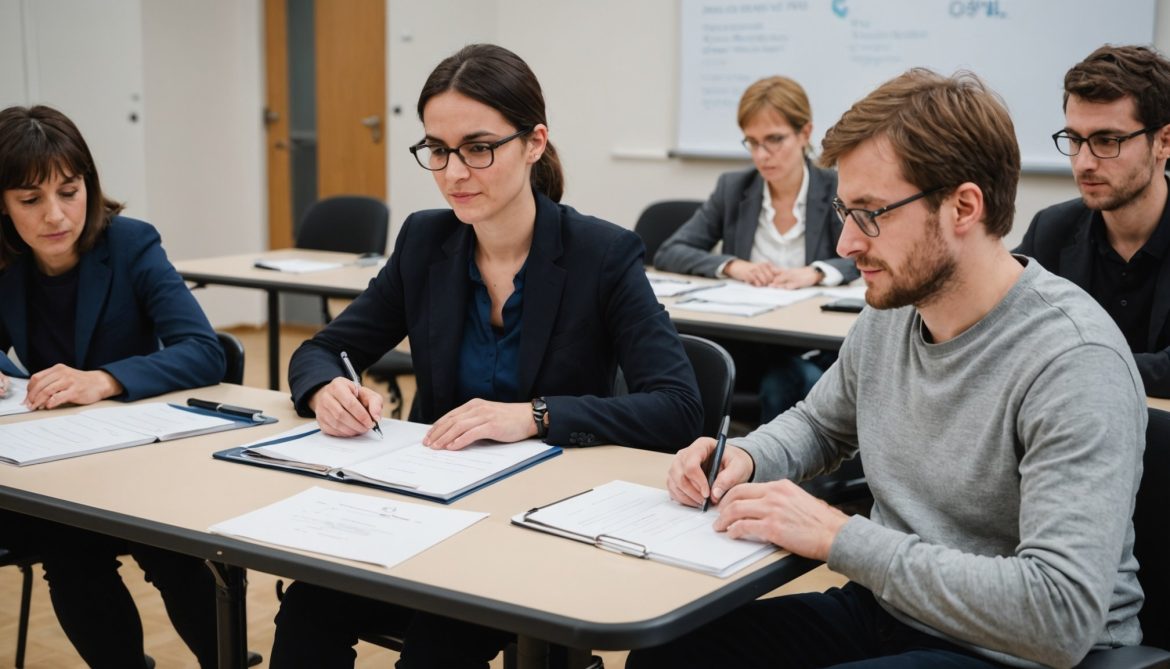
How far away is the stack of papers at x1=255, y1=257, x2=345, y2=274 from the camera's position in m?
4.05

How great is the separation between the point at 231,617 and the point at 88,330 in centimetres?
99

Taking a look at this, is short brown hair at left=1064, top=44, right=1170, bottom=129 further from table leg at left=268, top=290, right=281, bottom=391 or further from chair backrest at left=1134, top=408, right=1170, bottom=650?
table leg at left=268, top=290, right=281, bottom=391

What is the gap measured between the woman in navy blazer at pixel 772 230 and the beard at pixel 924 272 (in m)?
1.92

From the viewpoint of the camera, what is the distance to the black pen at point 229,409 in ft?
6.66

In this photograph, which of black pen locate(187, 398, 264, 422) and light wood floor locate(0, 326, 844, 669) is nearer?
black pen locate(187, 398, 264, 422)

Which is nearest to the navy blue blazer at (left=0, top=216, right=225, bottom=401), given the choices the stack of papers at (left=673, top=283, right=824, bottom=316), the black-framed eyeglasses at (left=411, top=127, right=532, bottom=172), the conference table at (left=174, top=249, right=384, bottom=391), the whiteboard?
the black-framed eyeglasses at (left=411, top=127, right=532, bottom=172)

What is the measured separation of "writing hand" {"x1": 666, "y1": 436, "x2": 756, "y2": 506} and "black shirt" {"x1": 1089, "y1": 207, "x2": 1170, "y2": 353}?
128 cm

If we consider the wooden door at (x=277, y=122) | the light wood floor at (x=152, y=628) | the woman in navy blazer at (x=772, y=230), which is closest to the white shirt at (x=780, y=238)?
the woman in navy blazer at (x=772, y=230)

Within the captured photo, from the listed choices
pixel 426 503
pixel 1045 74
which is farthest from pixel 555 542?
pixel 1045 74

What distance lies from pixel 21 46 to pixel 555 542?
491 centimetres

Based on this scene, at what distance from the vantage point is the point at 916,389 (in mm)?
1495

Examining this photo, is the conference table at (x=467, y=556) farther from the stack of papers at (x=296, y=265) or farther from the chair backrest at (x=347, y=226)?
the chair backrest at (x=347, y=226)

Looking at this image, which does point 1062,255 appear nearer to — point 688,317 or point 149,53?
point 688,317

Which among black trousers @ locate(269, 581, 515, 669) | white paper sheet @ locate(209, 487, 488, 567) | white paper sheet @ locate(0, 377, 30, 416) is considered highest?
white paper sheet @ locate(209, 487, 488, 567)
